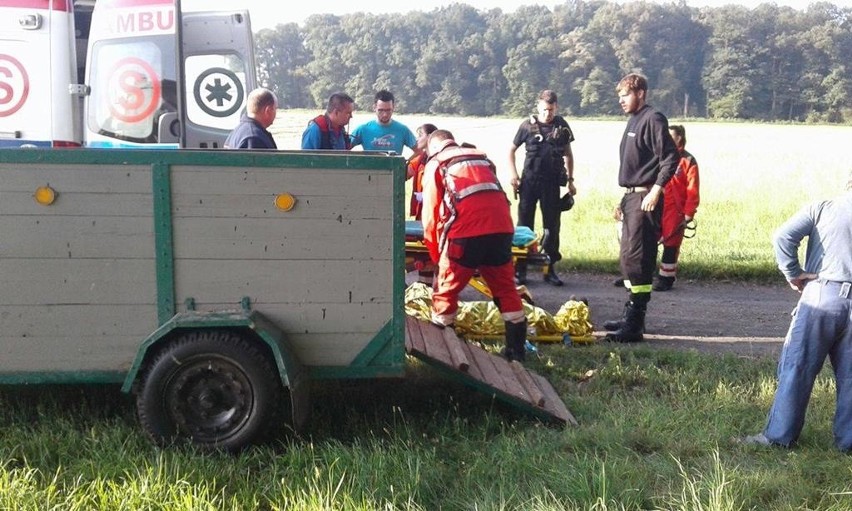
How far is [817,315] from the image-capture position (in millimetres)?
4113

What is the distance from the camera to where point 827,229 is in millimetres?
4105

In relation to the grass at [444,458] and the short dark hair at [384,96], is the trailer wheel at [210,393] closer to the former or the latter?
the grass at [444,458]

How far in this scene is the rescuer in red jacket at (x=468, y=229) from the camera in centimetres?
564

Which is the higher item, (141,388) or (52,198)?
(52,198)

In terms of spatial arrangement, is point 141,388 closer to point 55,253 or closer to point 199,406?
point 199,406

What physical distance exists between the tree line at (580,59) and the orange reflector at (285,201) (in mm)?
39184

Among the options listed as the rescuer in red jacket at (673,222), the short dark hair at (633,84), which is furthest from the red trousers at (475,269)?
the rescuer in red jacket at (673,222)

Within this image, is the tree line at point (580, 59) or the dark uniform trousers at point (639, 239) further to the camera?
the tree line at point (580, 59)

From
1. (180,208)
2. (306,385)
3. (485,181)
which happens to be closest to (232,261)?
(180,208)

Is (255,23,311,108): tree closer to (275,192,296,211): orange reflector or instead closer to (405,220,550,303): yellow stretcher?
(405,220,550,303): yellow stretcher

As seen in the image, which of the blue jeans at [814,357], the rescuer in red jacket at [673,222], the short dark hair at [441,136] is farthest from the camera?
the rescuer in red jacket at [673,222]

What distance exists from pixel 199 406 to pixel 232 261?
75cm

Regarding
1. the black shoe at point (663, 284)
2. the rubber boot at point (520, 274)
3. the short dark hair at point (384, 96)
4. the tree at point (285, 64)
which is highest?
the tree at point (285, 64)

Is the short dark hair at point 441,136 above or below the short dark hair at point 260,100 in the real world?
below
